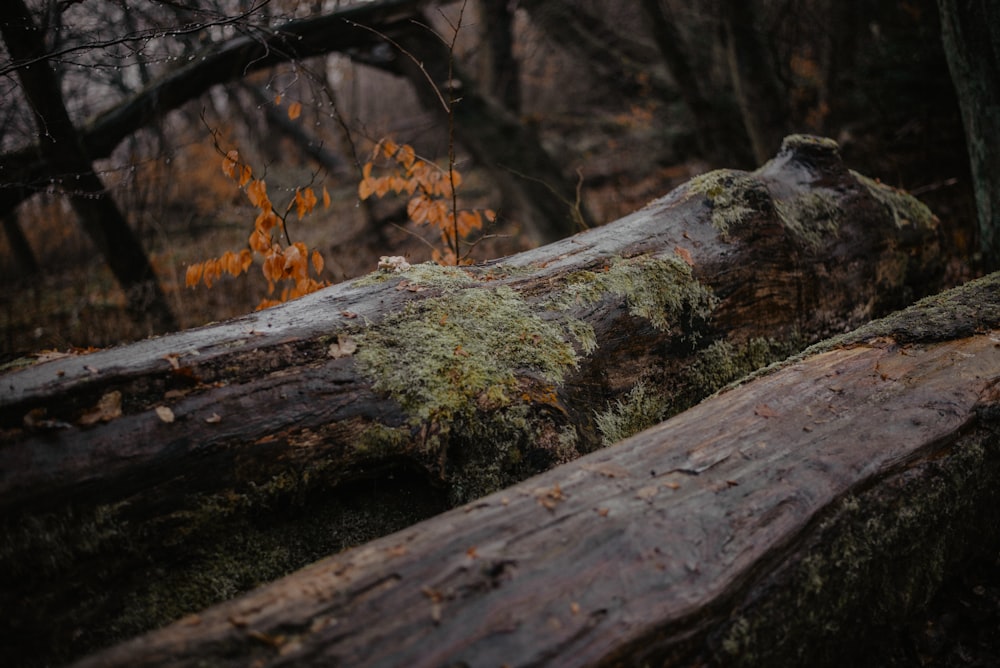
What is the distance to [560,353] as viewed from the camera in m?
2.55

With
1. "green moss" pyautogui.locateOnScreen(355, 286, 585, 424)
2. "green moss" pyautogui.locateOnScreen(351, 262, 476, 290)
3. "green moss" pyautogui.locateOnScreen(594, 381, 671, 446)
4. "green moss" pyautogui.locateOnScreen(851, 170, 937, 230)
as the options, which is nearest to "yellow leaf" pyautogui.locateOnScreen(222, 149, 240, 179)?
"green moss" pyautogui.locateOnScreen(351, 262, 476, 290)

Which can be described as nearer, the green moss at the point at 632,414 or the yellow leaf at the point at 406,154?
the green moss at the point at 632,414

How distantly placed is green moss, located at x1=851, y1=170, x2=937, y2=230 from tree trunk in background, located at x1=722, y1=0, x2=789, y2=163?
298 cm

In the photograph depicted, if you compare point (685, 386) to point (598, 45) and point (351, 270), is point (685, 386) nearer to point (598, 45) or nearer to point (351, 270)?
point (351, 270)

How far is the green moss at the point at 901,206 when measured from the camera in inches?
148

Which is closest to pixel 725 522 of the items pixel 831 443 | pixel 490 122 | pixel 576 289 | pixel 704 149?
pixel 831 443

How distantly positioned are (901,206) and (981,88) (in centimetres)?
95

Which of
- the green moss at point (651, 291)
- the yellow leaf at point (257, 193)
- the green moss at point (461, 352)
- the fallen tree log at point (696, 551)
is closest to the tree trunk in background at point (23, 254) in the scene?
the yellow leaf at point (257, 193)

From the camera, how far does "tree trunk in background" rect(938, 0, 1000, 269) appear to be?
3.61 meters

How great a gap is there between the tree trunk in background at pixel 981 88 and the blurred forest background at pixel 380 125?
71 centimetres

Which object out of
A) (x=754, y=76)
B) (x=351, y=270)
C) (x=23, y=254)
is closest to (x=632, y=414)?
(x=754, y=76)

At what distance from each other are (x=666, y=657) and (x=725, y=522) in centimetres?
44

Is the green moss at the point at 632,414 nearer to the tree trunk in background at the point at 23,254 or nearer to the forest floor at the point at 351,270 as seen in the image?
the forest floor at the point at 351,270

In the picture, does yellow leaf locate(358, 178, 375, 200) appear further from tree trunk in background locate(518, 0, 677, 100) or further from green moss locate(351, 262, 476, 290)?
tree trunk in background locate(518, 0, 677, 100)
